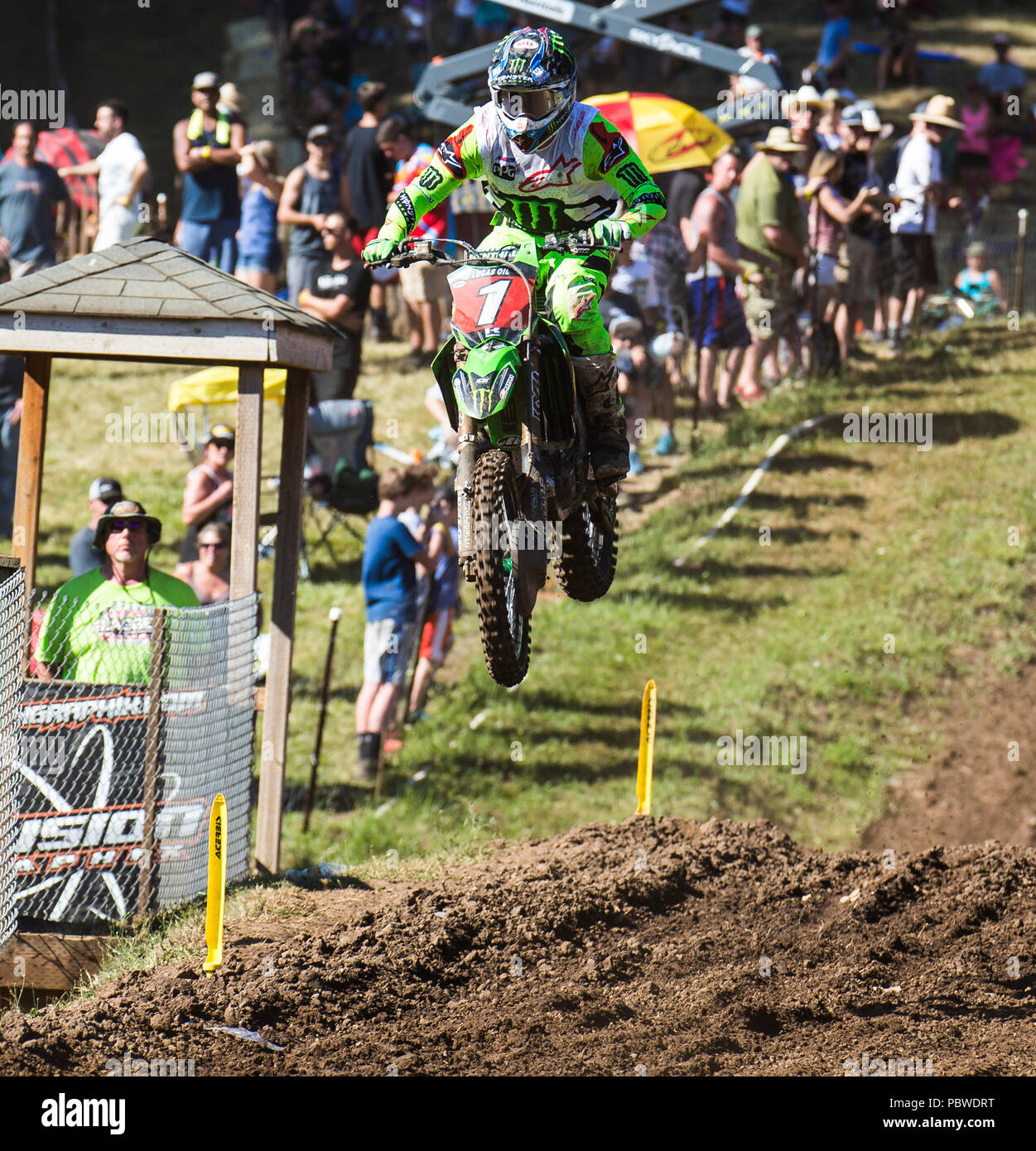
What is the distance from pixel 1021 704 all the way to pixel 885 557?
180cm

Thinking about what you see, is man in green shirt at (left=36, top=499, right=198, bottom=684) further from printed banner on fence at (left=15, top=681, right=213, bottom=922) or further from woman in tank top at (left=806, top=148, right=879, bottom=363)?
woman in tank top at (left=806, top=148, right=879, bottom=363)

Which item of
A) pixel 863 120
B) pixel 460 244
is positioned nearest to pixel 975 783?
pixel 863 120

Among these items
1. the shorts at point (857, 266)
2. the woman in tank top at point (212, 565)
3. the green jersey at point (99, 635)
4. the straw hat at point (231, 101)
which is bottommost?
the green jersey at point (99, 635)

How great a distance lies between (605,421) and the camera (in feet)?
20.0

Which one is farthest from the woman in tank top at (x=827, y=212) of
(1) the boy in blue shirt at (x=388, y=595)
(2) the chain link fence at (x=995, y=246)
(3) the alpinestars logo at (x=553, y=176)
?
(3) the alpinestars logo at (x=553, y=176)

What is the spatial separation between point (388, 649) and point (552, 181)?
4975mm

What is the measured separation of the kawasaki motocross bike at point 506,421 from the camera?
17.3ft

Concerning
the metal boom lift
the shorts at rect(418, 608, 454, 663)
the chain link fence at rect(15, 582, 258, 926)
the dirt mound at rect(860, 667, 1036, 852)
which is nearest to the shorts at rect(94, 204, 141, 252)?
the metal boom lift

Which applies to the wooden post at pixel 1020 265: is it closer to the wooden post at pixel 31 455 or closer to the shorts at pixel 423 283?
the shorts at pixel 423 283

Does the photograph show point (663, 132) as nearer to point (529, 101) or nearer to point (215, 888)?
point (529, 101)

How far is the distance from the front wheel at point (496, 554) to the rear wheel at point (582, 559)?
2.70 ft

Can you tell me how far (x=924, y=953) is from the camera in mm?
6945
